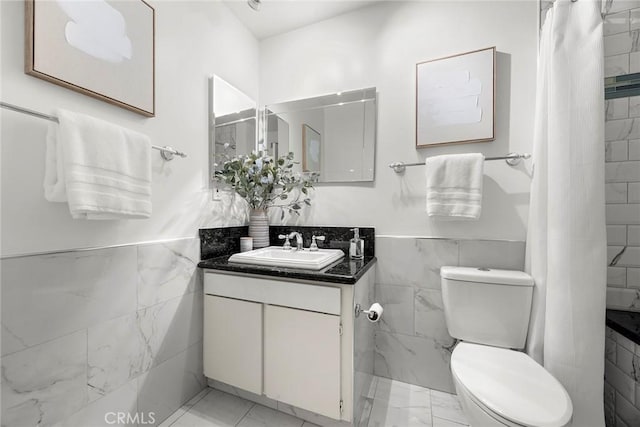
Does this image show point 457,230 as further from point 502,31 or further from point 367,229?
point 502,31

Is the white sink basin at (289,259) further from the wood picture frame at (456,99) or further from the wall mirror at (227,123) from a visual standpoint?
the wood picture frame at (456,99)

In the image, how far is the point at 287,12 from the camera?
1.76 meters

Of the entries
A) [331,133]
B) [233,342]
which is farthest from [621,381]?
[331,133]

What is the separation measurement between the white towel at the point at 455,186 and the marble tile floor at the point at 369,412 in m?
1.01

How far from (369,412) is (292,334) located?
620 mm

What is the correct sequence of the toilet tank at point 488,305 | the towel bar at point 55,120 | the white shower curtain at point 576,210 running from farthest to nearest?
the toilet tank at point 488,305
the white shower curtain at point 576,210
the towel bar at point 55,120

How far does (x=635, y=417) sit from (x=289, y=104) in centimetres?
229

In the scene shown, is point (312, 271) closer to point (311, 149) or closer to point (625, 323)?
point (311, 149)

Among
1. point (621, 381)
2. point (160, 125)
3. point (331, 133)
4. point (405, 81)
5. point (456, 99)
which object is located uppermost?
point (405, 81)

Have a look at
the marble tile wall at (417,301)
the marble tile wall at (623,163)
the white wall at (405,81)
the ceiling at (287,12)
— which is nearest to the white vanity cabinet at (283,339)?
the marble tile wall at (417,301)

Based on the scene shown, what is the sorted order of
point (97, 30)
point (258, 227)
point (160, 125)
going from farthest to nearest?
point (258, 227) < point (160, 125) < point (97, 30)

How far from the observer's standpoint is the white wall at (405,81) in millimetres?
1410

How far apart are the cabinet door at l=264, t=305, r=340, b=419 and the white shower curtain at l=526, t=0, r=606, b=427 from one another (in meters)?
0.91

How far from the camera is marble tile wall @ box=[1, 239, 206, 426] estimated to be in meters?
0.84
